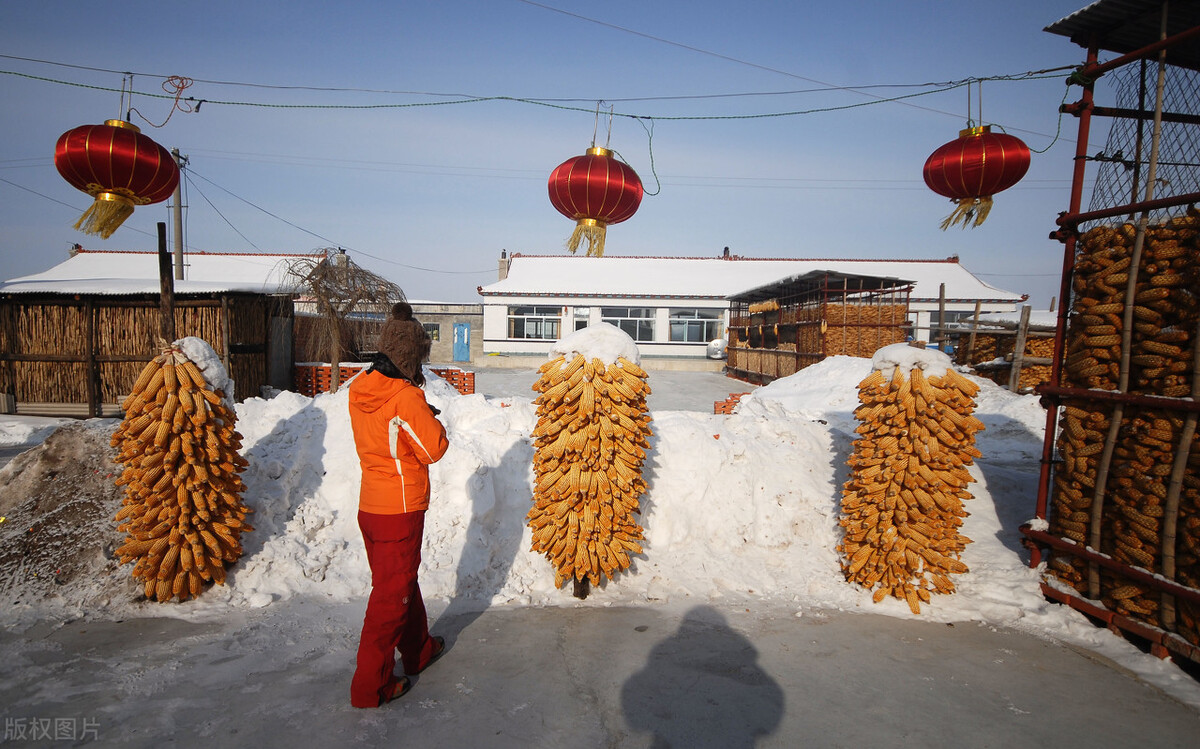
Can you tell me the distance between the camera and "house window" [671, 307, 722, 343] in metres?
29.1

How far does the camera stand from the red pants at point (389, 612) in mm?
2914

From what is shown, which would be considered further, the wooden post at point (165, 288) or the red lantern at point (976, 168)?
the red lantern at point (976, 168)

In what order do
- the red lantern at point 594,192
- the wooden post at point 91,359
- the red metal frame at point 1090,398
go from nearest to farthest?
the red metal frame at point 1090,398 < the red lantern at point 594,192 < the wooden post at point 91,359

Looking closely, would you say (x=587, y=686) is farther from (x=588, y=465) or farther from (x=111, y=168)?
(x=111, y=168)

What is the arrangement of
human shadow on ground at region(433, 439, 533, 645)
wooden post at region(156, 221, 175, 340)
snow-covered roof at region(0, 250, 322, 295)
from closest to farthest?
1. human shadow on ground at region(433, 439, 533, 645)
2. wooden post at region(156, 221, 175, 340)
3. snow-covered roof at region(0, 250, 322, 295)

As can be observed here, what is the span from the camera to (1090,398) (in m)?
4.11

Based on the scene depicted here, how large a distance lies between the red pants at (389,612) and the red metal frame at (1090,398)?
4.58m

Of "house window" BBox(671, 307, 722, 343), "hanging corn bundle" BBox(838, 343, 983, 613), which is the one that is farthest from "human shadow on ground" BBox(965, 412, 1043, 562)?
"house window" BBox(671, 307, 722, 343)

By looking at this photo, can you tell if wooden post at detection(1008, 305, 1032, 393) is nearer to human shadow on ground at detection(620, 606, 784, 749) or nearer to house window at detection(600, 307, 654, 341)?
human shadow on ground at detection(620, 606, 784, 749)

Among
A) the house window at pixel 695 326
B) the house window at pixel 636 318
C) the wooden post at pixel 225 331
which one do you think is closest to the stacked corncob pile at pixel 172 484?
the wooden post at pixel 225 331

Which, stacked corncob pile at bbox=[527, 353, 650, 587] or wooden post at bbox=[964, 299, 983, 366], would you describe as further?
wooden post at bbox=[964, 299, 983, 366]

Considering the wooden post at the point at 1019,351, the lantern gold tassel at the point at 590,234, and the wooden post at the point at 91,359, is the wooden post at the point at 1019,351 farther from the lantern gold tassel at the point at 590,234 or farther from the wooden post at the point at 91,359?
the wooden post at the point at 91,359

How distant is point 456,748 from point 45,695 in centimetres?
221

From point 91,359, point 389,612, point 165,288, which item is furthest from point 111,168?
point 91,359
